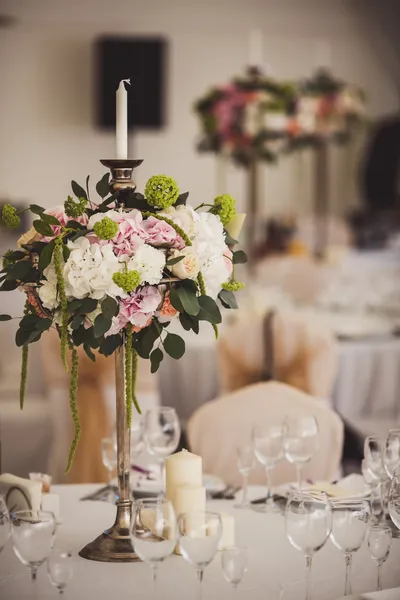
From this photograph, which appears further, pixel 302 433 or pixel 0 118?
pixel 0 118

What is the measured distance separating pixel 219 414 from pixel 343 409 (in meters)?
1.98

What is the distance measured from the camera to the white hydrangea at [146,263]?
1.84 meters

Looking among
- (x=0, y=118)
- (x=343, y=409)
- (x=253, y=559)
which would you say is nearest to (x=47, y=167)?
(x=0, y=118)

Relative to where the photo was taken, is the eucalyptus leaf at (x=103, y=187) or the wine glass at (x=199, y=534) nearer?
the wine glass at (x=199, y=534)

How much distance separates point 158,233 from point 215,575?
669mm

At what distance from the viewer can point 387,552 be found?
1.92m

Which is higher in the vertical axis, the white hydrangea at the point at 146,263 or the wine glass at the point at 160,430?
the white hydrangea at the point at 146,263

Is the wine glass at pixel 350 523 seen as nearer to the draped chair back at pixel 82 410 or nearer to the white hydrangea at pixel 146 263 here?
the white hydrangea at pixel 146 263

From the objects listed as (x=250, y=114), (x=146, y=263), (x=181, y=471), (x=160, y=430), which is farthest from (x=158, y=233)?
(x=250, y=114)

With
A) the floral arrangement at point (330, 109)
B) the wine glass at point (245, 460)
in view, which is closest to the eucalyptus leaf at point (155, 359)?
the wine glass at point (245, 460)

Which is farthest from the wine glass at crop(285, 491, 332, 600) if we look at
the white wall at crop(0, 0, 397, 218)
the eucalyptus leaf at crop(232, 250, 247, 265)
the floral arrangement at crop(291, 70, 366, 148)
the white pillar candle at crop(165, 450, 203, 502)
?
the white wall at crop(0, 0, 397, 218)

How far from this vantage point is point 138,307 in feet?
6.18

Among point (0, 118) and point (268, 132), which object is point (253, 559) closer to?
point (268, 132)

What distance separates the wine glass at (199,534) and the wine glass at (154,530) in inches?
1.0
